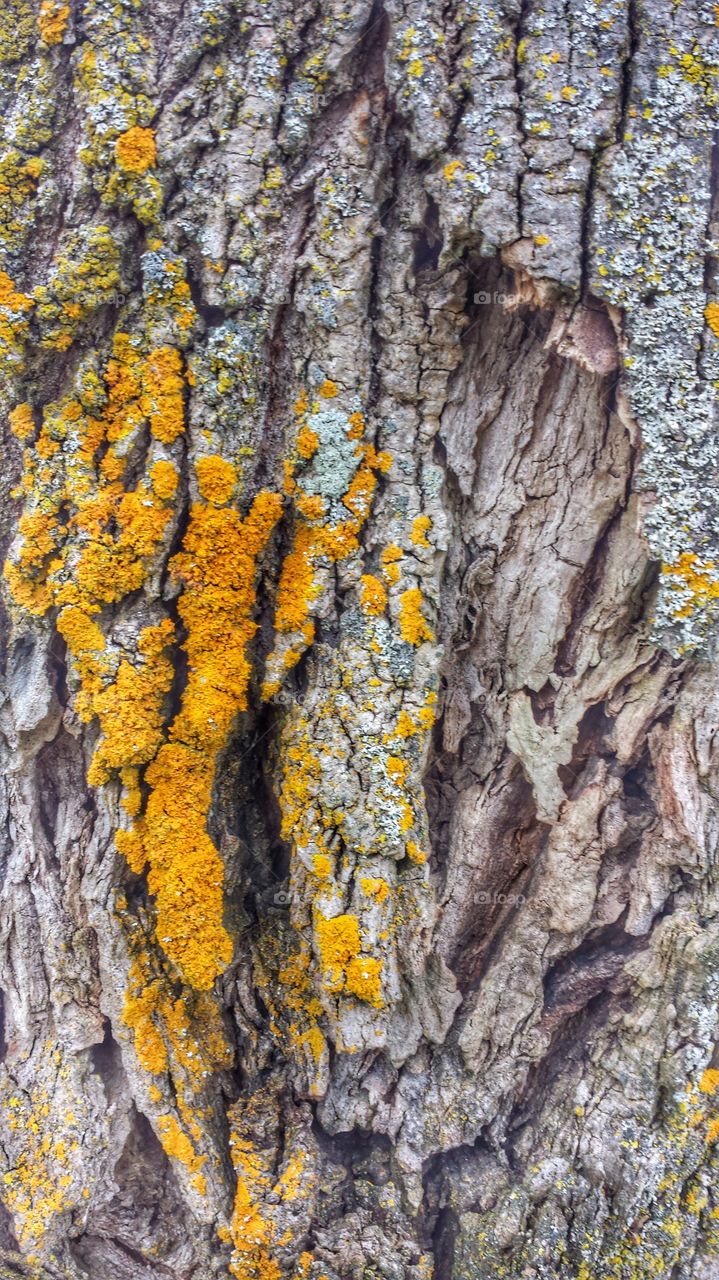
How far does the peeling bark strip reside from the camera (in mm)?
3111

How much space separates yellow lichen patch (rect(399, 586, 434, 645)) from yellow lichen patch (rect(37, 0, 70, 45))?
Answer: 300cm

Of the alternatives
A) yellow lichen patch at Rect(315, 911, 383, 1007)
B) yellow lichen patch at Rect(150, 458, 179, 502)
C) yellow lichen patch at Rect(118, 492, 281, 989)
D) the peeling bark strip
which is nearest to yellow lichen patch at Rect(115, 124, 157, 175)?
the peeling bark strip

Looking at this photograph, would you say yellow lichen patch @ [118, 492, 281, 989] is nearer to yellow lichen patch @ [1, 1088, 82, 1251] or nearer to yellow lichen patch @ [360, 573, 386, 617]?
yellow lichen patch @ [360, 573, 386, 617]

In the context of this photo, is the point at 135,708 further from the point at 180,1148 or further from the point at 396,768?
the point at 180,1148

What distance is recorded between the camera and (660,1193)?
3262 millimetres

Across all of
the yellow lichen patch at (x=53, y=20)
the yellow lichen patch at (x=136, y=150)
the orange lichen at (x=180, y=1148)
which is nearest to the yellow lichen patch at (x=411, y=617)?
the yellow lichen patch at (x=136, y=150)

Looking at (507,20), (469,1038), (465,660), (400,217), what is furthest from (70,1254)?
(507,20)

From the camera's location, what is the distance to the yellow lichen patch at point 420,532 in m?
3.35

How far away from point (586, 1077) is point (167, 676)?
2.80m

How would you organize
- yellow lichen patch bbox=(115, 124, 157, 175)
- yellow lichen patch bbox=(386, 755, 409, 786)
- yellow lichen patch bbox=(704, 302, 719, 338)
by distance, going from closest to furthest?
yellow lichen patch bbox=(704, 302, 719, 338)
yellow lichen patch bbox=(115, 124, 157, 175)
yellow lichen patch bbox=(386, 755, 409, 786)

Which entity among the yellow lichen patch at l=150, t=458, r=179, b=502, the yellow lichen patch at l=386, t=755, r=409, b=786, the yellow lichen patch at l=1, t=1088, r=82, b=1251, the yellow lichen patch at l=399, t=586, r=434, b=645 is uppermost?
the yellow lichen patch at l=150, t=458, r=179, b=502

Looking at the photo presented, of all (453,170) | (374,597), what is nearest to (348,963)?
(374,597)

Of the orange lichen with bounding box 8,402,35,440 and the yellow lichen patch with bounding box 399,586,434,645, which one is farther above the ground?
the orange lichen with bounding box 8,402,35,440

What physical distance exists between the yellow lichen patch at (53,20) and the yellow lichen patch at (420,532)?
2.75m
